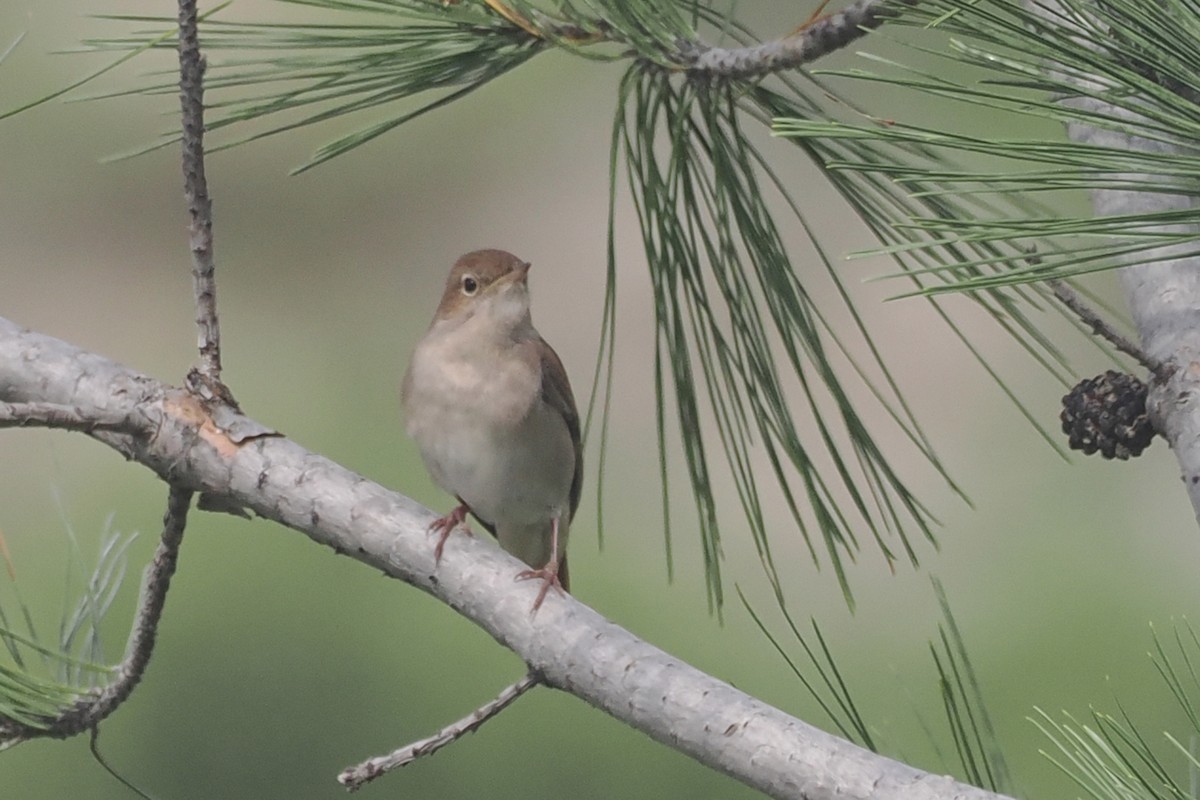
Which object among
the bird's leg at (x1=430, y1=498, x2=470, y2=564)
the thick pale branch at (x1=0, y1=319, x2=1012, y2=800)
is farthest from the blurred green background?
the bird's leg at (x1=430, y1=498, x2=470, y2=564)

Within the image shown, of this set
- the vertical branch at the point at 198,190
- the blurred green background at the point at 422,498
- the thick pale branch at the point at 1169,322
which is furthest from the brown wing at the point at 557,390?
the blurred green background at the point at 422,498

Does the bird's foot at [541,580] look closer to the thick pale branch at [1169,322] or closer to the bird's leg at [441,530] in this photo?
the bird's leg at [441,530]

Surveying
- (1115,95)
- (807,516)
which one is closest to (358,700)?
(807,516)

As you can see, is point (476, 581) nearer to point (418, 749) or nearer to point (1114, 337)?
point (418, 749)

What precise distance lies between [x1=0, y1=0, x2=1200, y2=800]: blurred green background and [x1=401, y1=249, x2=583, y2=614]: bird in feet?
2.58

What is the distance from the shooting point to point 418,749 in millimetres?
707

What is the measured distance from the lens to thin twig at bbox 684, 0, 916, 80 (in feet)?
2.35


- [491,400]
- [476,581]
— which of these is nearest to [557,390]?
[491,400]

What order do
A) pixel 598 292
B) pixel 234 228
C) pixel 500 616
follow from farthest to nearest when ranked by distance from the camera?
pixel 234 228 < pixel 598 292 < pixel 500 616

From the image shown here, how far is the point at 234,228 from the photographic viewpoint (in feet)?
10.0

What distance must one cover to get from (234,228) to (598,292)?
2.60 ft

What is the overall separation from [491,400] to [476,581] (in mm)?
500

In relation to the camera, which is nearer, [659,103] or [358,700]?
[659,103]

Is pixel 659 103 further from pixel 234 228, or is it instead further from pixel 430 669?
pixel 234 228
